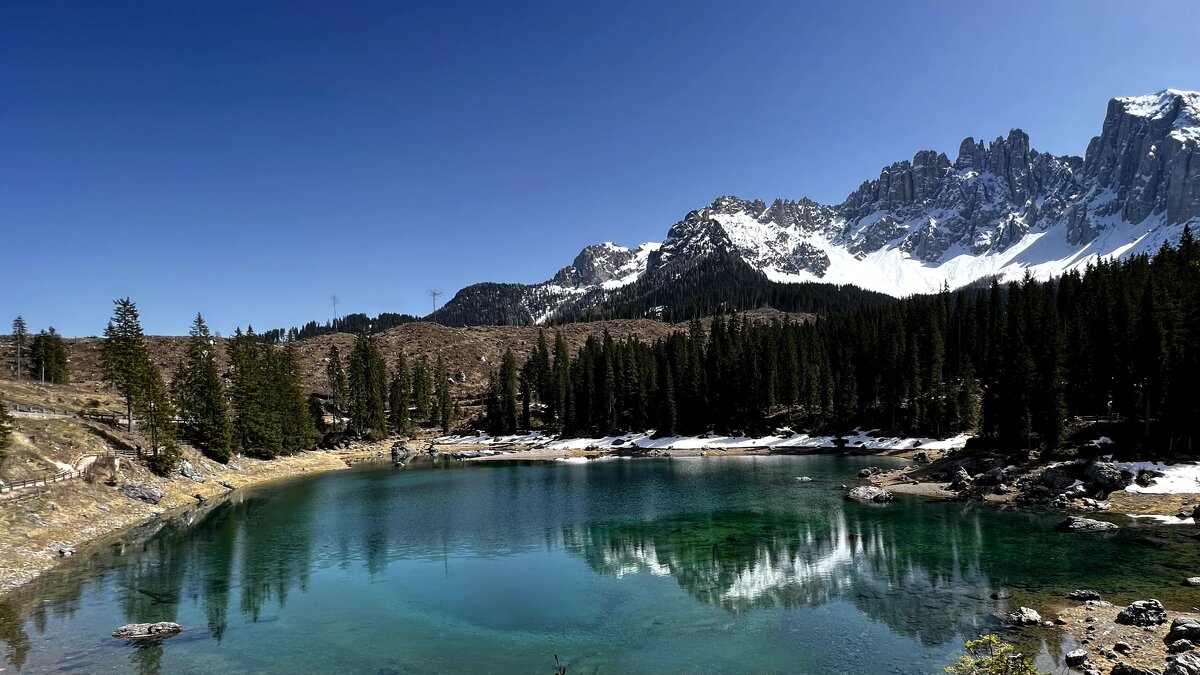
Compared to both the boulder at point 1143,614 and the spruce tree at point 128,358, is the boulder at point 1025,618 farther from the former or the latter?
the spruce tree at point 128,358

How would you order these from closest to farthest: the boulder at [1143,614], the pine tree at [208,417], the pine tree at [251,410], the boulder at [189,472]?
the boulder at [1143,614]
the boulder at [189,472]
the pine tree at [208,417]
the pine tree at [251,410]

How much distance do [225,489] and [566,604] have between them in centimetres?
6155

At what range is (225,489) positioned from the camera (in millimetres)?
74312

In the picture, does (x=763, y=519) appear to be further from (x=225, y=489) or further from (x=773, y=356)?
(x=773, y=356)

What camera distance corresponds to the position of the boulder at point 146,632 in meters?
27.2

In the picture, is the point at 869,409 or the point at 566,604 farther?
the point at 869,409

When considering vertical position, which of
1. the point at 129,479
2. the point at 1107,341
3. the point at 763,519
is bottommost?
the point at 763,519

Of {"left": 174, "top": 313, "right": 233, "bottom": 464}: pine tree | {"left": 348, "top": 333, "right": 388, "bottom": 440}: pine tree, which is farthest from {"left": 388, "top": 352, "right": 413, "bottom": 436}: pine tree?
{"left": 174, "top": 313, "right": 233, "bottom": 464}: pine tree

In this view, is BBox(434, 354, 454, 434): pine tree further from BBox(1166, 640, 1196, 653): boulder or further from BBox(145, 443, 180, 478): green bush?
BBox(1166, 640, 1196, 653): boulder

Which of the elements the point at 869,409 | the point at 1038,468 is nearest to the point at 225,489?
the point at 1038,468

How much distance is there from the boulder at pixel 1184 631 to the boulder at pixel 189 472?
8353 cm

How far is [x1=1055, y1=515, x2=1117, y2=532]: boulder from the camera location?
4100cm

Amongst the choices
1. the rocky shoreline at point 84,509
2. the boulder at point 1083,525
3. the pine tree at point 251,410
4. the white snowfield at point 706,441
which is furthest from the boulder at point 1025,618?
the pine tree at point 251,410

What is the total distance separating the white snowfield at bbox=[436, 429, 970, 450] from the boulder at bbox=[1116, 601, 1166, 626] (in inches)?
2460
